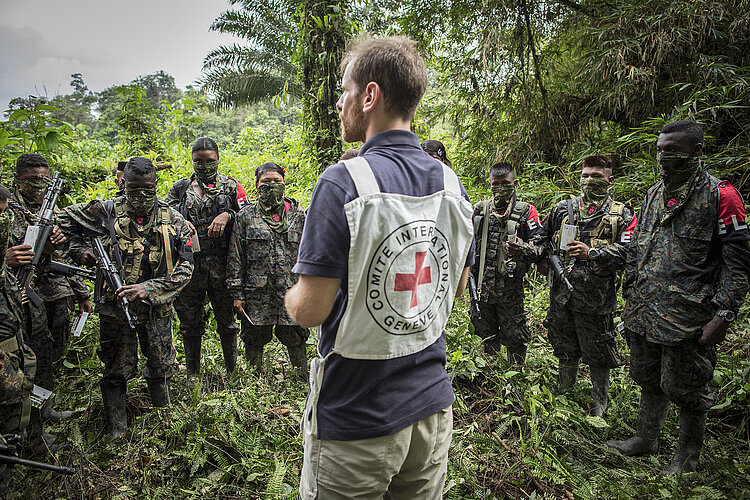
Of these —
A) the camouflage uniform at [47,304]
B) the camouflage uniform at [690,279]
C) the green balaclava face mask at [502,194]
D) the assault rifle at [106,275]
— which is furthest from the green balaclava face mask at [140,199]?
the camouflage uniform at [690,279]

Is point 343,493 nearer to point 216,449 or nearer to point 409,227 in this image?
point 409,227

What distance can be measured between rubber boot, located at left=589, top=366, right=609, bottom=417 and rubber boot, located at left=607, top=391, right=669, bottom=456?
47 cm

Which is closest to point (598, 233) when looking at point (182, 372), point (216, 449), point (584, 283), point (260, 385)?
point (584, 283)

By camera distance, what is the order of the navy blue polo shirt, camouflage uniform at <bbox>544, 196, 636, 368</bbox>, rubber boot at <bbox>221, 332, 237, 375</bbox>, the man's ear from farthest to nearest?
1. rubber boot at <bbox>221, 332, 237, 375</bbox>
2. camouflage uniform at <bbox>544, 196, 636, 368</bbox>
3. the man's ear
4. the navy blue polo shirt

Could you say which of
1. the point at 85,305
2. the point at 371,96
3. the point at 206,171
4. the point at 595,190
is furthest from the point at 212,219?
the point at 595,190

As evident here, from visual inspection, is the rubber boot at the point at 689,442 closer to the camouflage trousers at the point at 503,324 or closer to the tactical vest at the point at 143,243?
the camouflage trousers at the point at 503,324

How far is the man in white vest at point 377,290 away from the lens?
1314 mm

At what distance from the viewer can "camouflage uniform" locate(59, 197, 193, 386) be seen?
136 inches

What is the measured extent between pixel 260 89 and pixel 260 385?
612 inches

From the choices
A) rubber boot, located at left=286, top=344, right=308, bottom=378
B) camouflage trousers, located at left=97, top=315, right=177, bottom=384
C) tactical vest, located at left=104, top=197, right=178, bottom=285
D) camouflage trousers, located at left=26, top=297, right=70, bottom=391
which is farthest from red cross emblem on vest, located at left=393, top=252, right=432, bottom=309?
camouflage trousers, located at left=26, top=297, right=70, bottom=391

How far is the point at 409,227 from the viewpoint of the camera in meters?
1.38

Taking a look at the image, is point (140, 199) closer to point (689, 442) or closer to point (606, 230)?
point (606, 230)

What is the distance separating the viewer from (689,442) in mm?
3137

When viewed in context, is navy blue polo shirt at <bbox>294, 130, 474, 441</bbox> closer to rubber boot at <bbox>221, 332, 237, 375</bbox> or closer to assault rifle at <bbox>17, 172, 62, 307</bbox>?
assault rifle at <bbox>17, 172, 62, 307</bbox>
